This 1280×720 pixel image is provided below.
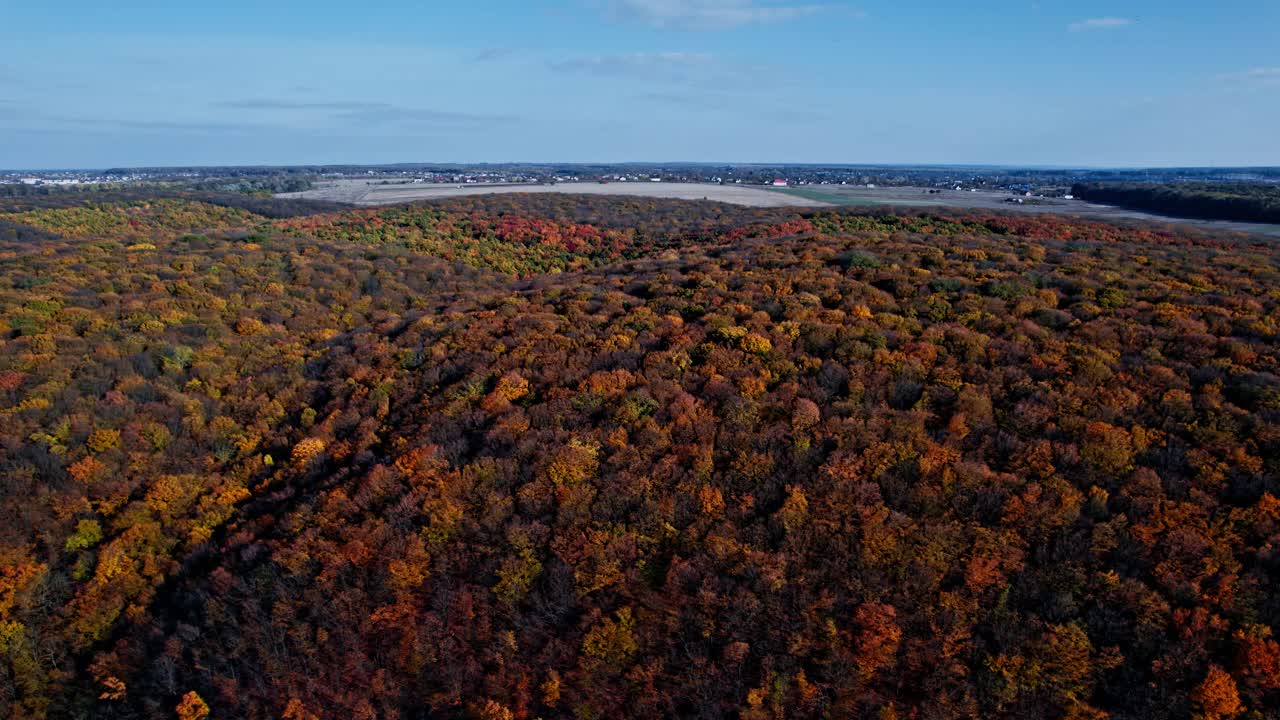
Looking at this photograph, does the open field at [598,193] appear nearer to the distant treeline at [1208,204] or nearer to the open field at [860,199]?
the open field at [860,199]

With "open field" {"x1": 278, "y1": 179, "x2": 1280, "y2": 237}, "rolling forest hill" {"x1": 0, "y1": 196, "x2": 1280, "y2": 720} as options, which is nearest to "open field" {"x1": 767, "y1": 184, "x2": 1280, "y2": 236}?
"open field" {"x1": 278, "y1": 179, "x2": 1280, "y2": 237}

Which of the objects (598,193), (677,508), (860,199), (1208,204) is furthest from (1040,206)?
(677,508)

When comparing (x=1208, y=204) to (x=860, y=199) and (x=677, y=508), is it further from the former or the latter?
(x=677, y=508)

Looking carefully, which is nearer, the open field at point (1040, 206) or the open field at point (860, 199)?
the open field at point (1040, 206)

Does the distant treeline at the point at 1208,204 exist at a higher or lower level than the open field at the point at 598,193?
lower

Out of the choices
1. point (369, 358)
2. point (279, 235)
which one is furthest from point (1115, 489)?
point (279, 235)

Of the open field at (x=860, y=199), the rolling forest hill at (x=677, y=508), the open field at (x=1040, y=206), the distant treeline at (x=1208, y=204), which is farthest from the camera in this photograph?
the open field at (x=860, y=199)

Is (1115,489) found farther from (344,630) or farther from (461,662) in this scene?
(344,630)

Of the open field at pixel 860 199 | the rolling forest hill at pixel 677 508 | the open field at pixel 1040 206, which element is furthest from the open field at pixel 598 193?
the rolling forest hill at pixel 677 508
